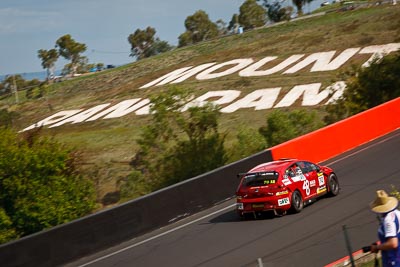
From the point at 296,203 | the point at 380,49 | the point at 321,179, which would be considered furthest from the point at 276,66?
the point at 296,203

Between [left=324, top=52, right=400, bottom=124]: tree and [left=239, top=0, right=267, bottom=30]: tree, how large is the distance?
99588 millimetres

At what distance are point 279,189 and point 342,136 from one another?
12010 millimetres

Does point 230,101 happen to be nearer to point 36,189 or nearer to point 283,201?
point 36,189

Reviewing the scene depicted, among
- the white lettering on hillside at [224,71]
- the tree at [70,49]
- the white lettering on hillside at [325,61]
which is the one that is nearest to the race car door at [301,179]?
the white lettering on hillside at [325,61]

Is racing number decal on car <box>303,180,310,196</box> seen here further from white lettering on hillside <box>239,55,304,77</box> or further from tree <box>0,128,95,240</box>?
white lettering on hillside <box>239,55,304,77</box>

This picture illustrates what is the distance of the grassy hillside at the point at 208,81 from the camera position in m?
51.3

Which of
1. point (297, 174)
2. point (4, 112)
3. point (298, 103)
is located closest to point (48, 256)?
point (297, 174)

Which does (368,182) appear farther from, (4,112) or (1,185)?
(4,112)

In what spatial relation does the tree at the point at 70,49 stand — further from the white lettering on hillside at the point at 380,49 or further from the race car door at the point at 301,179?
the race car door at the point at 301,179

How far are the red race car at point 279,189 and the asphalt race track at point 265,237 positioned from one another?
32cm

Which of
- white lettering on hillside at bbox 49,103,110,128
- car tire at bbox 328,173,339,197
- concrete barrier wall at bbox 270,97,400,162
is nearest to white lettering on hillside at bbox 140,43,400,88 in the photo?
white lettering on hillside at bbox 49,103,110,128

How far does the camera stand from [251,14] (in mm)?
142000

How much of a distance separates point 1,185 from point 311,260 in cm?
1528

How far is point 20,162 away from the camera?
997 inches
